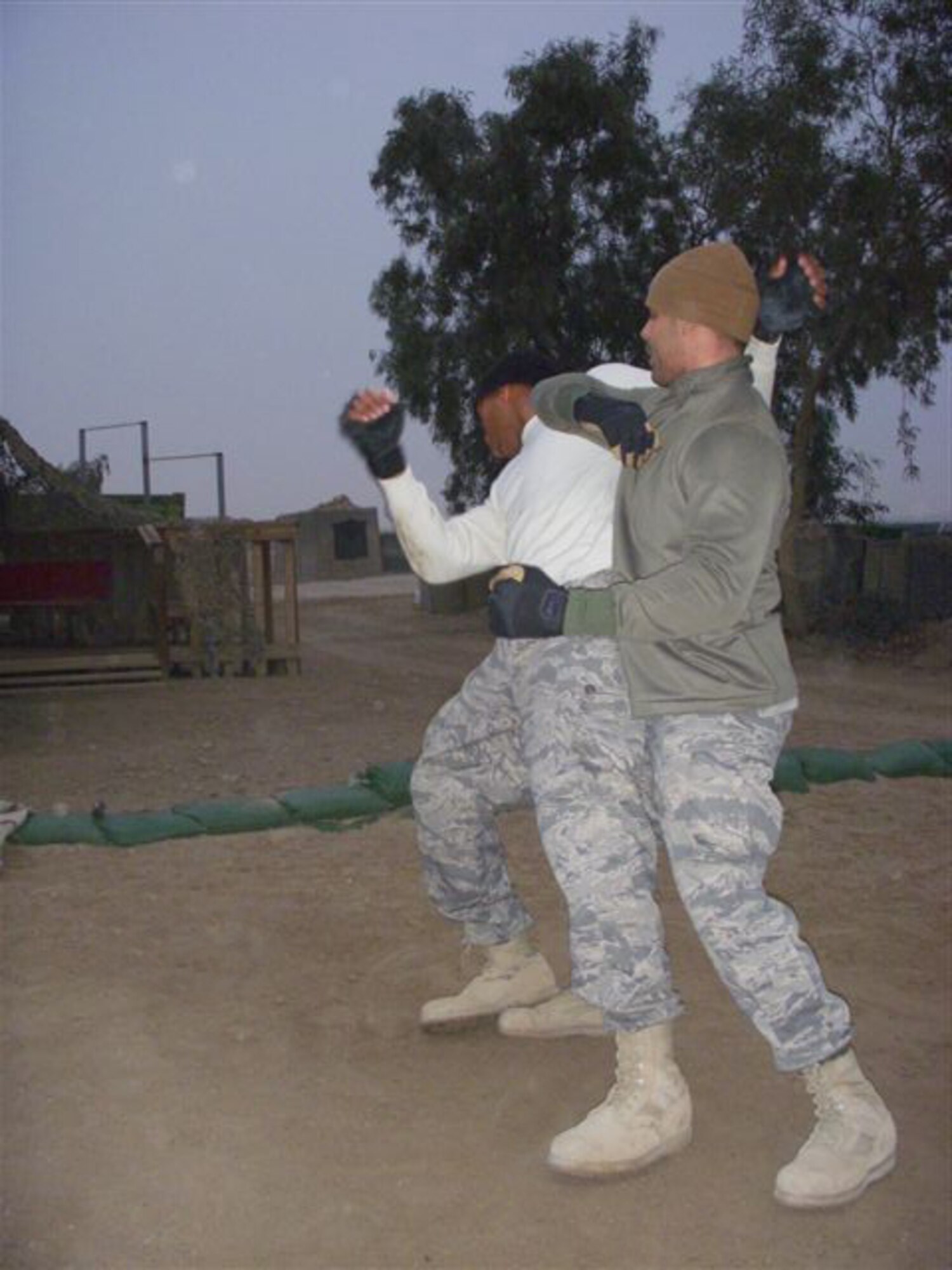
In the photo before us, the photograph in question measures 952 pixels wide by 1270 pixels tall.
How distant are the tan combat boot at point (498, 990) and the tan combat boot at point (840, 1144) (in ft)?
3.68

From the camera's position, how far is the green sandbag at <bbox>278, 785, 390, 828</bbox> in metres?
7.11

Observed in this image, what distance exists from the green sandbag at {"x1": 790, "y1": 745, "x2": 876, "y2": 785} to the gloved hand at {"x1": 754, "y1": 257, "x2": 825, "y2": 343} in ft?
15.3

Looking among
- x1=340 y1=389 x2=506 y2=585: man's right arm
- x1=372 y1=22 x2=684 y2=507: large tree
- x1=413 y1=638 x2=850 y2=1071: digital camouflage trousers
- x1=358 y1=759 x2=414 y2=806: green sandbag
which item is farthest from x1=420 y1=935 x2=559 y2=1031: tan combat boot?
x1=372 y1=22 x2=684 y2=507: large tree

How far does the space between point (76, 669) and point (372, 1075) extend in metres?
11.1

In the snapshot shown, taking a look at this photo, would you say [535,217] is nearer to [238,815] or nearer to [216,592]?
[216,592]

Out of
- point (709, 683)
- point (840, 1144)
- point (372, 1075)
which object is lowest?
point (372, 1075)

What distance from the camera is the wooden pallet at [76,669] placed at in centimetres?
1412

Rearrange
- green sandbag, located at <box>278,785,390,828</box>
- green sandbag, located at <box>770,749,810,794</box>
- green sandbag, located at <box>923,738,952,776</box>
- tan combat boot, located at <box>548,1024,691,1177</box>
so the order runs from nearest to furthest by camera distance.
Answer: tan combat boot, located at <box>548,1024,691,1177</box> < green sandbag, located at <box>278,785,390,828</box> < green sandbag, located at <box>770,749,810,794</box> < green sandbag, located at <box>923,738,952,776</box>

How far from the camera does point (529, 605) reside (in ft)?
10.6

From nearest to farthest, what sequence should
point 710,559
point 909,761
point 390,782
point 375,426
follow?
point 710,559 < point 375,426 < point 390,782 < point 909,761

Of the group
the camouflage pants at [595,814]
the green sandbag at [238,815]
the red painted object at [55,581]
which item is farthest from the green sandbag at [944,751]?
the red painted object at [55,581]

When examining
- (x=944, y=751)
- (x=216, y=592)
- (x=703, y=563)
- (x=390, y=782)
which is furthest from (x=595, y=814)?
(x=216, y=592)

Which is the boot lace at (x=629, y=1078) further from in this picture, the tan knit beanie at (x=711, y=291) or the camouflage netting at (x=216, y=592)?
the camouflage netting at (x=216, y=592)

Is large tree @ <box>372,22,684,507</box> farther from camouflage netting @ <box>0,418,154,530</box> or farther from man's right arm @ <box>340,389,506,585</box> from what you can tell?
man's right arm @ <box>340,389,506,585</box>
